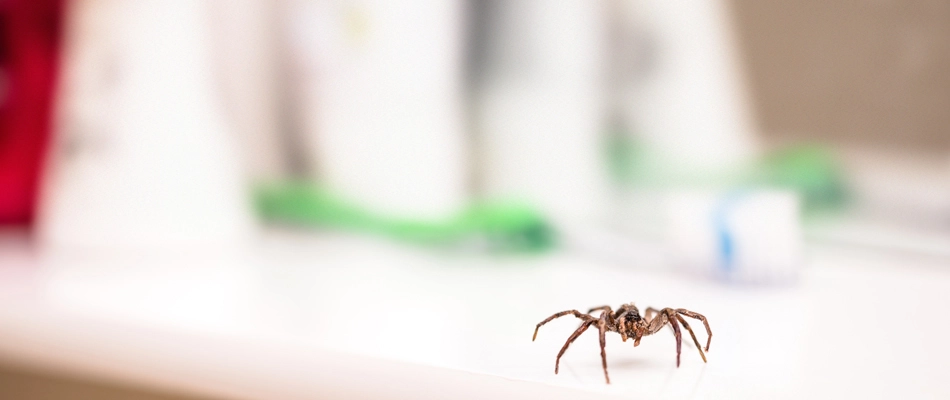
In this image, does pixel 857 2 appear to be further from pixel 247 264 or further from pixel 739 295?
pixel 247 264

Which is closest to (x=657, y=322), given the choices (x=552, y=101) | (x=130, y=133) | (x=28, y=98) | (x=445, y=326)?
(x=445, y=326)

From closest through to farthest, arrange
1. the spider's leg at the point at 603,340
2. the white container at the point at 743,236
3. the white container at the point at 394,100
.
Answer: the spider's leg at the point at 603,340, the white container at the point at 743,236, the white container at the point at 394,100

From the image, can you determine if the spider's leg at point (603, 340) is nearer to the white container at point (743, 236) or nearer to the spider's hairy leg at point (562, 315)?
the spider's hairy leg at point (562, 315)

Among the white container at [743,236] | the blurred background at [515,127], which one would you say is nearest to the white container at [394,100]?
the blurred background at [515,127]

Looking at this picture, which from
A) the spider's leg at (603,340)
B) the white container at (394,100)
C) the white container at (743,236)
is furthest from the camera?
the white container at (394,100)

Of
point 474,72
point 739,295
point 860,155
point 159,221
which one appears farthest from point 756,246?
point 159,221

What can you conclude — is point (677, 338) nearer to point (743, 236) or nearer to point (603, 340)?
point (603, 340)

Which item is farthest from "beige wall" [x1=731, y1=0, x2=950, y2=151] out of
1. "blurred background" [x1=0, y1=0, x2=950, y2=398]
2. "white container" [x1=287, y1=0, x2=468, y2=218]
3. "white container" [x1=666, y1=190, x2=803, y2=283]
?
"white container" [x1=287, y1=0, x2=468, y2=218]
